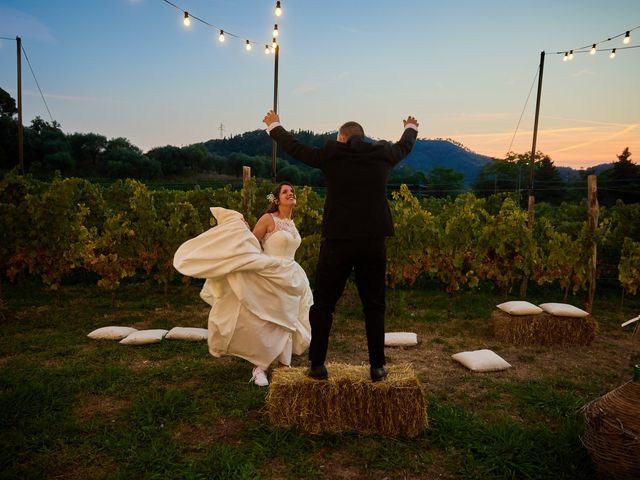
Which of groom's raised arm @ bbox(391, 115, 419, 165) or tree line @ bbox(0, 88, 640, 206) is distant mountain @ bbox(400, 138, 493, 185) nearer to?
tree line @ bbox(0, 88, 640, 206)

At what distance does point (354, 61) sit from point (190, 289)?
859cm

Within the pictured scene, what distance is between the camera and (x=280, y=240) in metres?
4.94

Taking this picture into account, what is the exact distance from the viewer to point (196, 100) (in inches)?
771

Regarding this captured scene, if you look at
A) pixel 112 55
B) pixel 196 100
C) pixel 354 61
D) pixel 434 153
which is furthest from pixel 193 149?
pixel 434 153

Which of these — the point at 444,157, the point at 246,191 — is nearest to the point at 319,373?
the point at 246,191

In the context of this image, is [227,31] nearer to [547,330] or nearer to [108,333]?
[108,333]

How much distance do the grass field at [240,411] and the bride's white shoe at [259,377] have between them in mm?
153

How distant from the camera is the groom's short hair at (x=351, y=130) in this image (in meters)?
3.42

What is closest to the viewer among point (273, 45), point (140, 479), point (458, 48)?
point (140, 479)

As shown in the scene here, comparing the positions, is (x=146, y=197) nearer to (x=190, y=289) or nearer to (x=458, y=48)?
(x=190, y=289)

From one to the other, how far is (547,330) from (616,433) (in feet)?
13.0

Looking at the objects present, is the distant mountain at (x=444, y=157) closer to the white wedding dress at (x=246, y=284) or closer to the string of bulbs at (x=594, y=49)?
the string of bulbs at (x=594, y=49)

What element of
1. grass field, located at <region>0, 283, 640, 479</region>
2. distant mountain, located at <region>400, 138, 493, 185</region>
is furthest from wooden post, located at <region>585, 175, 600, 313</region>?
distant mountain, located at <region>400, 138, 493, 185</region>

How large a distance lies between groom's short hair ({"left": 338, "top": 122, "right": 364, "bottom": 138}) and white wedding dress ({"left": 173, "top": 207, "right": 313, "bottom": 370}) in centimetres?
168
